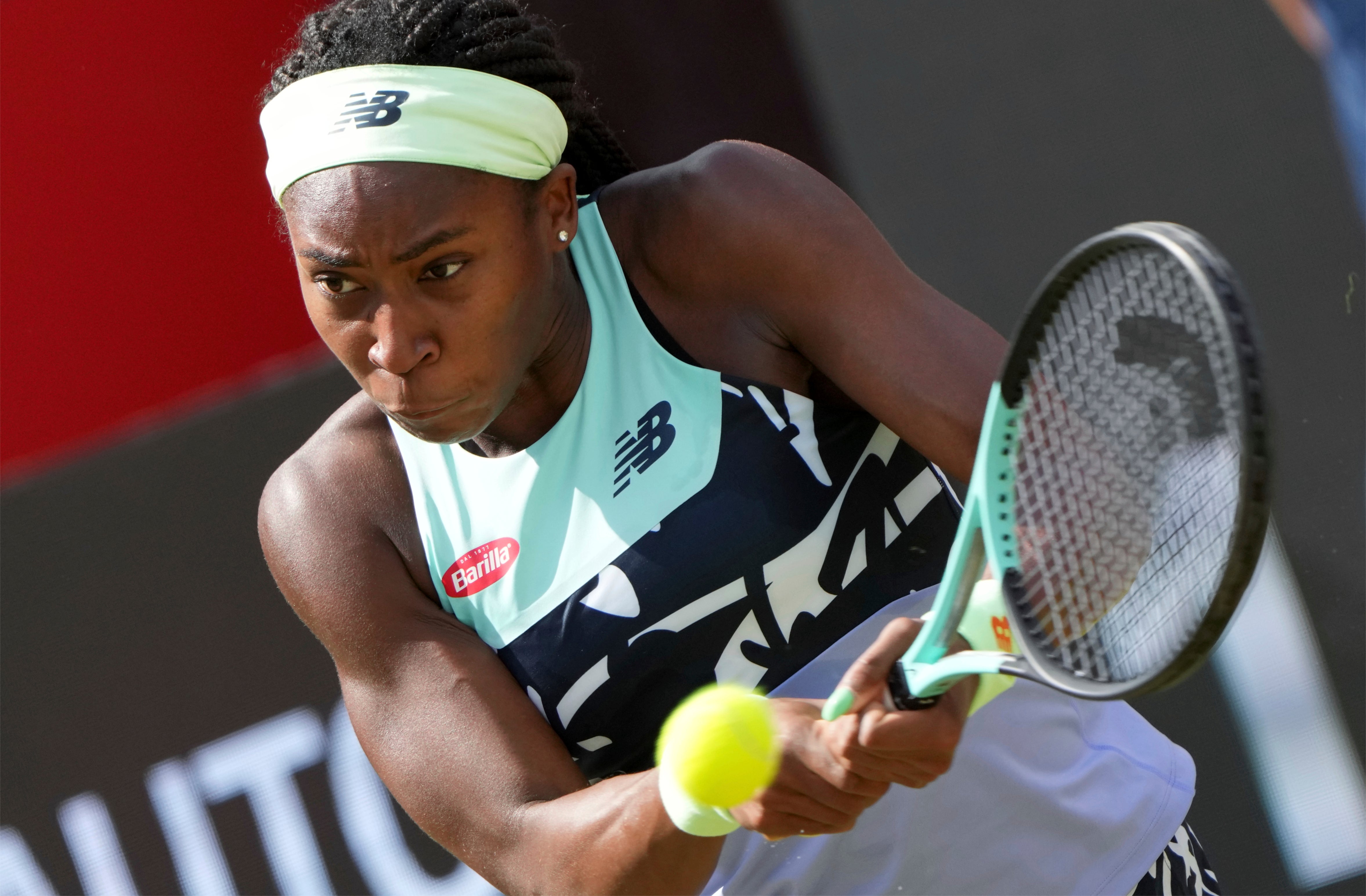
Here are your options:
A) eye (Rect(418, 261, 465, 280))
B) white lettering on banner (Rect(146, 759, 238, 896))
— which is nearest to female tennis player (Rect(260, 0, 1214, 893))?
eye (Rect(418, 261, 465, 280))

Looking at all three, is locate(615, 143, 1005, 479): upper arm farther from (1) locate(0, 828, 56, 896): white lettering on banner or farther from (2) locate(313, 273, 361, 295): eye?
(1) locate(0, 828, 56, 896): white lettering on banner

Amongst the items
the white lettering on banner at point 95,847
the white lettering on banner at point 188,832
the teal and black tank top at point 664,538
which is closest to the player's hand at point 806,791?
the teal and black tank top at point 664,538

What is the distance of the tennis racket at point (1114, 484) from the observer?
0.88m

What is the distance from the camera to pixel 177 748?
254 cm

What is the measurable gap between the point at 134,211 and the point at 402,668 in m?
1.48

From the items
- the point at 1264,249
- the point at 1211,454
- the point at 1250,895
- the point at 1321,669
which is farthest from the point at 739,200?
the point at 1250,895

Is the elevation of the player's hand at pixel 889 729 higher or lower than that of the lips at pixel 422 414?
lower

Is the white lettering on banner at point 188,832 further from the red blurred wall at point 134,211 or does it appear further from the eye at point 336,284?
the eye at point 336,284

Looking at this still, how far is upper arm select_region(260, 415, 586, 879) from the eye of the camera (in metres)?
1.39

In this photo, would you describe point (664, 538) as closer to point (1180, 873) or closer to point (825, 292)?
point (825, 292)

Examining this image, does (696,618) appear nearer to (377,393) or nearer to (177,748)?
(377,393)

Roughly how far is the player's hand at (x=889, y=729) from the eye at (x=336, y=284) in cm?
62

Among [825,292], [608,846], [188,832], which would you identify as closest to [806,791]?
[608,846]

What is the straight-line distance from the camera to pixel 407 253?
1.27 metres
